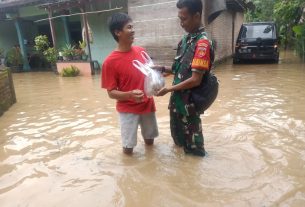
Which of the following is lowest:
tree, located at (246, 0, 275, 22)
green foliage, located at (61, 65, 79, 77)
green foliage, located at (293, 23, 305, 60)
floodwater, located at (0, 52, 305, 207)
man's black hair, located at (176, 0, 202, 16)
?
floodwater, located at (0, 52, 305, 207)

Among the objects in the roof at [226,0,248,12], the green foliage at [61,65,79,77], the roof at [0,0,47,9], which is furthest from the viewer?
the roof at [0,0,47,9]

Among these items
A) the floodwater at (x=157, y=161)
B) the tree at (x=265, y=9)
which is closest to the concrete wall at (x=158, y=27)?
the floodwater at (x=157, y=161)

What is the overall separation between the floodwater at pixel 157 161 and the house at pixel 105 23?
5.05m

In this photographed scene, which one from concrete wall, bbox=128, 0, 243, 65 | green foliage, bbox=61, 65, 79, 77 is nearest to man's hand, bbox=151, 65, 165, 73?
concrete wall, bbox=128, 0, 243, 65

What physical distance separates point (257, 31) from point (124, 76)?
10.0 metres

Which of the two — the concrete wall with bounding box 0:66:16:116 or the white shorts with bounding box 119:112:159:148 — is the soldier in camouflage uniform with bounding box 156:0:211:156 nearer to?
the white shorts with bounding box 119:112:159:148

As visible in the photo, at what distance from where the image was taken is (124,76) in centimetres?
332

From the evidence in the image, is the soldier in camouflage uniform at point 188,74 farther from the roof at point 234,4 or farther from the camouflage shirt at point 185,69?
the roof at point 234,4

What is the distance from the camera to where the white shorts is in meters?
3.46

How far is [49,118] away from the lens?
19.3 feet

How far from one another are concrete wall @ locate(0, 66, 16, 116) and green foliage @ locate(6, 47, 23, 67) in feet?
30.3

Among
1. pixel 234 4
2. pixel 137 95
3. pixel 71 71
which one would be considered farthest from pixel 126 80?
pixel 234 4

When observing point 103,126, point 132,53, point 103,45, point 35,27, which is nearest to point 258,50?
point 103,45

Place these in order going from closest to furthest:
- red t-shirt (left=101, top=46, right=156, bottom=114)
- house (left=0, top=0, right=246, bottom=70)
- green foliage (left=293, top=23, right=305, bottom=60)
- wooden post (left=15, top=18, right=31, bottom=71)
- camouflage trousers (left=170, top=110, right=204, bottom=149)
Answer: red t-shirt (left=101, top=46, right=156, bottom=114) < camouflage trousers (left=170, top=110, right=204, bottom=149) < house (left=0, top=0, right=246, bottom=70) < green foliage (left=293, top=23, right=305, bottom=60) < wooden post (left=15, top=18, right=31, bottom=71)
